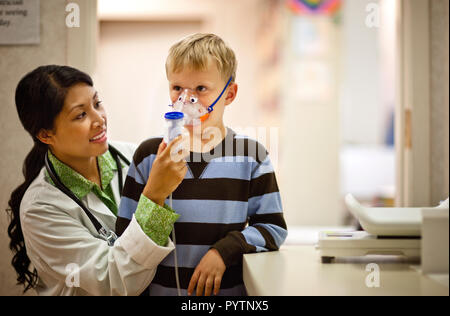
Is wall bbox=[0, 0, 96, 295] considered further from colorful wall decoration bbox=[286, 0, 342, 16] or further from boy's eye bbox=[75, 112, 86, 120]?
colorful wall decoration bbox=[286, 0, 342, 16]

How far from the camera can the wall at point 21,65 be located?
1.43 metres

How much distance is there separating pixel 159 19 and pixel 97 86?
3009mm

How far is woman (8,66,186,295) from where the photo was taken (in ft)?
3.57

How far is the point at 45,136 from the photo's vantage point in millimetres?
1293

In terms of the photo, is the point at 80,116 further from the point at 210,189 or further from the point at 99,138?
the point at 210,189

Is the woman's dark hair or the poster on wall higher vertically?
the poster on wall

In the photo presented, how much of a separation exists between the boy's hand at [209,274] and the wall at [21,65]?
2.37 feet

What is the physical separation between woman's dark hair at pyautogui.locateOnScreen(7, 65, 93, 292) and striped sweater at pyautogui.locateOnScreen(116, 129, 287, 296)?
0.30 meters

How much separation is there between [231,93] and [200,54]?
17 cm

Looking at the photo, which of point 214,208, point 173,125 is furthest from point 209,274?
point 173,125

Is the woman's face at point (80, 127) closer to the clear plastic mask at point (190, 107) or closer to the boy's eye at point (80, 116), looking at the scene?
the boy's eye at point (80, 116)

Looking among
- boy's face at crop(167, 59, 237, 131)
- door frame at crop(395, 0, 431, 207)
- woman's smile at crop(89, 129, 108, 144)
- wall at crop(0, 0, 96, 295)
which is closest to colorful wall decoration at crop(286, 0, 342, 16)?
door frame at crop(395, 0, 431, 207)

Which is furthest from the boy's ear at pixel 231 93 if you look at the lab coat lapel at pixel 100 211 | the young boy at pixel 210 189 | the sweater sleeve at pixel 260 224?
the lab coat lapel at pixel 100 211

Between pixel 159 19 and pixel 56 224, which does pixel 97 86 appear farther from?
pixel 159 19
